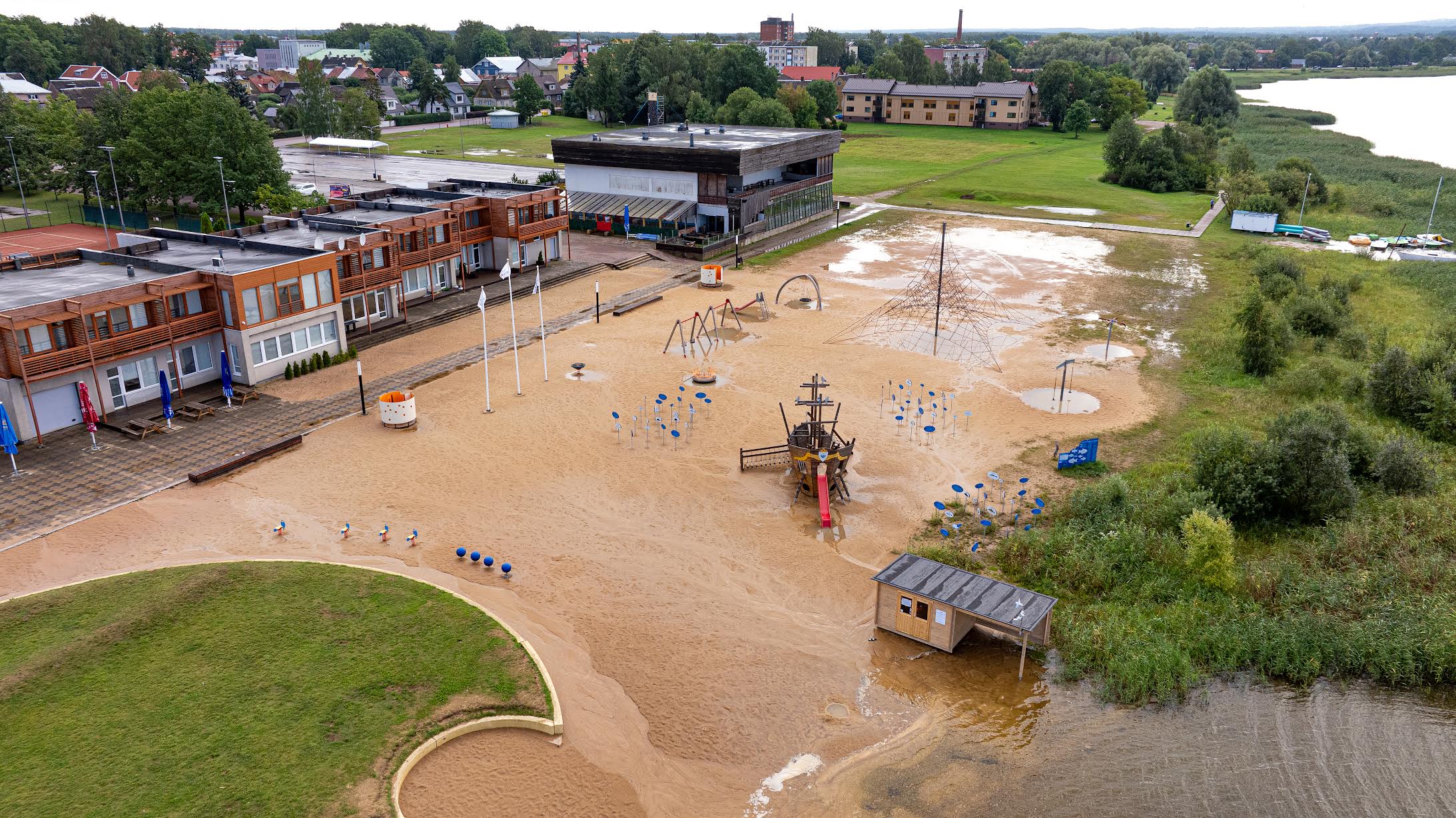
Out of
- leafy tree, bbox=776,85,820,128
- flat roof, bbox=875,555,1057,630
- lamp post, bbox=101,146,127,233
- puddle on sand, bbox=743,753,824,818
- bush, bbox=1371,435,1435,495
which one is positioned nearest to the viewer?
puddle on sand, bbox=743,753,824,818

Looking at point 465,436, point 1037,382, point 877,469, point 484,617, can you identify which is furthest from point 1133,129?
point 484,617

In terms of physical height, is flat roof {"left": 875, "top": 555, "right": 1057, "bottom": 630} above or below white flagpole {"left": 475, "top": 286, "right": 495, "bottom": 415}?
below

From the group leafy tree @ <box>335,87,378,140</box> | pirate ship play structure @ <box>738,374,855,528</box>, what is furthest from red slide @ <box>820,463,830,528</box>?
leafy tree @ <box>335,87,378,140</box>

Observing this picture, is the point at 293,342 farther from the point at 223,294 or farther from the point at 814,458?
the point at 814,458

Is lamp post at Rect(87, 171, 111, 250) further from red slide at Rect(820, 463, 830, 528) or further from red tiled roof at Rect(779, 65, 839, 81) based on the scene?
red tiled roof at Rect(779, 65, 839, 81)

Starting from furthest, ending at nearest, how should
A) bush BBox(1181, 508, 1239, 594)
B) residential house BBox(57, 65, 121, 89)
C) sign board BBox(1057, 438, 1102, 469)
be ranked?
residential house BBox(57, 65, 121, 89)
sign board BBox(1057, 438, 1102, 469)
bush BBox(1181, 508, 1239, 594)

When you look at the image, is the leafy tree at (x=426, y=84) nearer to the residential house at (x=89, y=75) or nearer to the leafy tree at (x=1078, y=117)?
the residential house at (x=89, y=75)
